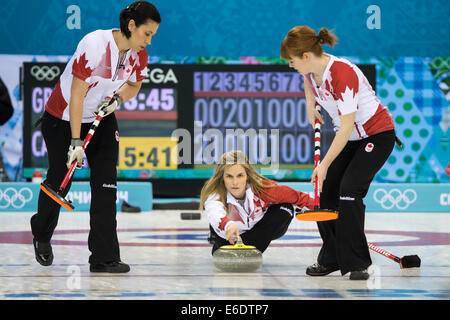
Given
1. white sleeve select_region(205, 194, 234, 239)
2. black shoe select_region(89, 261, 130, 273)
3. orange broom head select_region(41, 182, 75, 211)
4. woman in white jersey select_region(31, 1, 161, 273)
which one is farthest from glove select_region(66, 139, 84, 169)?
white sleeve select_region(205, 194, 234, 239)

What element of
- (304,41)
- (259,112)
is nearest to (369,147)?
(304,41)

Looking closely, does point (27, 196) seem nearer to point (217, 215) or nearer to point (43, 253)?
point (43, 253)

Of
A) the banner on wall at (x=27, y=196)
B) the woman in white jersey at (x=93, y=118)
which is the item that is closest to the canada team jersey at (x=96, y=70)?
the woman in white jersey at (x=93, y=118)

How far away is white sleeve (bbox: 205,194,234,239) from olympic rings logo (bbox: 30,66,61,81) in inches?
262

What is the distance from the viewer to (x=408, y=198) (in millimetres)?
9789

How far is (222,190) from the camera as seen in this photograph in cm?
432

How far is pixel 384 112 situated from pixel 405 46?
8328mm

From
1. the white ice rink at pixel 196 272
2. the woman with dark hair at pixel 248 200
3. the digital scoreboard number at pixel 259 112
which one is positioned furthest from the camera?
the digital scoreboard number at pixel 259 112

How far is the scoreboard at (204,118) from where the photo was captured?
10.2 meters

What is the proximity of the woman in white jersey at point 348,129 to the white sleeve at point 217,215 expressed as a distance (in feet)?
1.85

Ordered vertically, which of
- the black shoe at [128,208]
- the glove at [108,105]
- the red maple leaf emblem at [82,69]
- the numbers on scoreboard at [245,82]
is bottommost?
the black shoe at [128,208]

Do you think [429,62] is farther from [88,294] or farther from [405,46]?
[88,294]

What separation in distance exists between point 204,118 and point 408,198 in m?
3.01

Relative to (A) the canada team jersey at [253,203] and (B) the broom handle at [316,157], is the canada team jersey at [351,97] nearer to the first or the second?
(B) the broom handle at [316,157]
